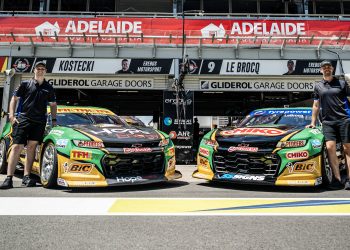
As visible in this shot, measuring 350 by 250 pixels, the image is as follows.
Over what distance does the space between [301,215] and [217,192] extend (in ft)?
4.63

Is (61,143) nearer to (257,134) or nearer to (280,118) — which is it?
(257,134)

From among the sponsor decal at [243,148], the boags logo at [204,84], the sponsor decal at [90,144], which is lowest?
the sponsor decal at [243,148]

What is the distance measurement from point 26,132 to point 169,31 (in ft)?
30.7

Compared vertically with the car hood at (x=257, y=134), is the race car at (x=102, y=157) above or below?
below

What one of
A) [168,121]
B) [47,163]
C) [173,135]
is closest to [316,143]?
[47,163]

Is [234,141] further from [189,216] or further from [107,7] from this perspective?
[107,7]

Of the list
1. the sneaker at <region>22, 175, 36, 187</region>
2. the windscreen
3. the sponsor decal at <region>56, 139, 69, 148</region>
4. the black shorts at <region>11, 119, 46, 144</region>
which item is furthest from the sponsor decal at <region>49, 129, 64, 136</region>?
the windscreen

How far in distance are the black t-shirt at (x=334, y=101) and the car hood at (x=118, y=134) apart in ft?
7.91

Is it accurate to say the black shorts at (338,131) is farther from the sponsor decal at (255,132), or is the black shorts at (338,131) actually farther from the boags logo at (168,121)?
the boags logo at (168,121)

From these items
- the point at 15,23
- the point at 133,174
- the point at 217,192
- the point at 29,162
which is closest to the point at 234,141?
the point at 217,192

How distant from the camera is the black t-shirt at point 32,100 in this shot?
4.84 meters

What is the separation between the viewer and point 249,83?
1281 cm

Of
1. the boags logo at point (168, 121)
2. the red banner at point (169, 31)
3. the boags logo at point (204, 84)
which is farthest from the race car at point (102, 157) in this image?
the red banner at point (169, 31)

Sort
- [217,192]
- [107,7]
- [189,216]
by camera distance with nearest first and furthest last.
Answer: [189,216] < [217,192] < [107,7]
